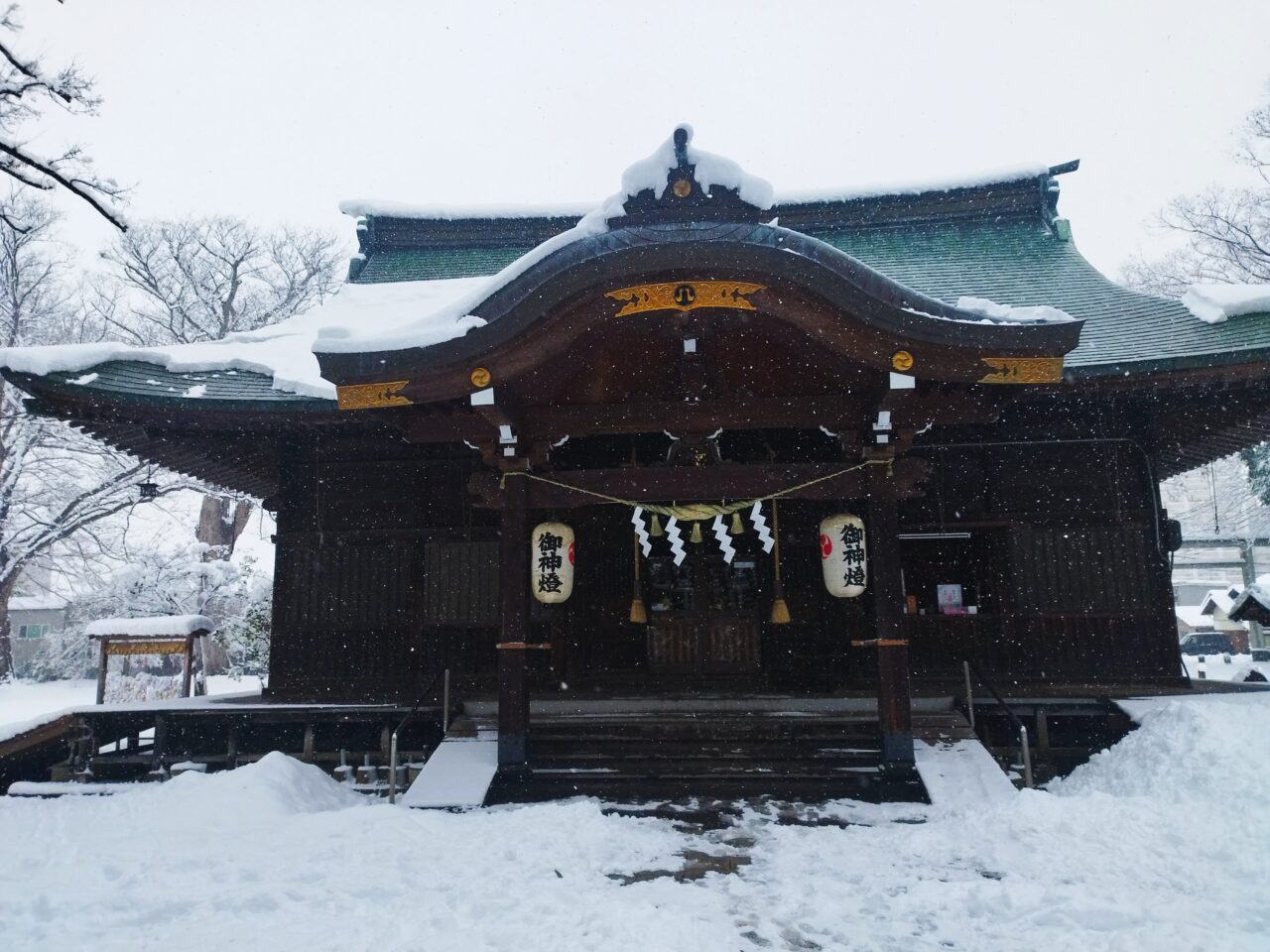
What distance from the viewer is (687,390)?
866 cm

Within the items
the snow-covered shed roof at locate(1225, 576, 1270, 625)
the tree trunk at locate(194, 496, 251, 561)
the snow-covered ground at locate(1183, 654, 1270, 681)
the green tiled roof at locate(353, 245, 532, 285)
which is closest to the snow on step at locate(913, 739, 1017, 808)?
the green tiled roof at locate(353, 245, 532, 285)

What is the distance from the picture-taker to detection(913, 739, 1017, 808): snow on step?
7.38 meters

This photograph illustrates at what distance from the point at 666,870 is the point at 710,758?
8.17 feet

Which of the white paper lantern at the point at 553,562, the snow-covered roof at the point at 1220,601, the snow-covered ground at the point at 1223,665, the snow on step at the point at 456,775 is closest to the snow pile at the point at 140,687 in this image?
the snow on step at the point at 456,775

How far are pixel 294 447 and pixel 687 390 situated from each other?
20.3 feet

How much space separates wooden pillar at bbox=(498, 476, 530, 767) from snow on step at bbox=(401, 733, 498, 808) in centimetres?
33

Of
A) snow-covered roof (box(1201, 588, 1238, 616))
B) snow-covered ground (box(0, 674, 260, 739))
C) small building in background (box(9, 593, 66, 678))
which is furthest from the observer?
small building in background (box(9, 593, 66, 678))

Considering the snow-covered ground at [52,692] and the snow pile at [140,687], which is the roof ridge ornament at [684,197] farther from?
the snow-covered ground at [52,692]

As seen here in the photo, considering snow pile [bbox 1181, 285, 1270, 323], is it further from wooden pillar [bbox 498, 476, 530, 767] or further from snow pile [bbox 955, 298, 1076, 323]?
wooden pillar [bbox 498, 476, 530, 767]

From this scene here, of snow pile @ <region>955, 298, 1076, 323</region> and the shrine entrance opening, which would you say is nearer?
snow pile @ <region>955, 298, 1076, 323</region>

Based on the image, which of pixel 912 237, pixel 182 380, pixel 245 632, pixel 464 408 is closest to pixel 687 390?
pixel 464 408

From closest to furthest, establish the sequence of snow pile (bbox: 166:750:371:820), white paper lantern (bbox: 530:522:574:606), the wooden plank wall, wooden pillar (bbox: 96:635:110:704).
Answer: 1. snow pile (bbox: 166:750:371:820)
2. white paper lantern (bbox: 530:522:574:606)
3. the wooden plank wall
4. wooden pillar (bbox: 96:635:110:704)

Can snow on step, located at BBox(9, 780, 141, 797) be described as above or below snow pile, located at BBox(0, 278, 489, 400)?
below

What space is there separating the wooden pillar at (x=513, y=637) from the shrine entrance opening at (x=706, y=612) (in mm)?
3467
